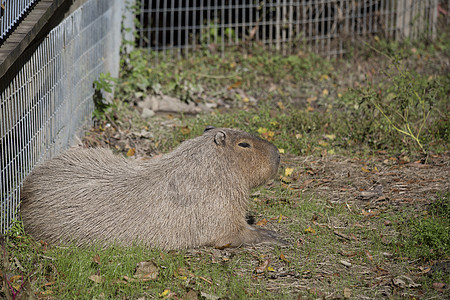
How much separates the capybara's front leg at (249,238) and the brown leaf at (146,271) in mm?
637

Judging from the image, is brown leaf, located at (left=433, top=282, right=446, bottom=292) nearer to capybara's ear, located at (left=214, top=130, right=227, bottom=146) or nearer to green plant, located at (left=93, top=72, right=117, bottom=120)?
capybara's ear, located at (left=214, top=130, right=227, bottom=146)

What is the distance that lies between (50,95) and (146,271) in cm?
206

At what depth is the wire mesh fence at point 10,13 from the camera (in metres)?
4.39

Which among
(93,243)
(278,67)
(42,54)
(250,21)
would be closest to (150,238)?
(93,243)

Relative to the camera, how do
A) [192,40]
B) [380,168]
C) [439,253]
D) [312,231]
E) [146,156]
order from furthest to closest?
[192,40] < [146,156] < [380,168] < [312,231] < [439,253]

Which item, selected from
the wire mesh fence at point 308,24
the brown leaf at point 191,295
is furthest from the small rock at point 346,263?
the wire mesh fence at point 308,24

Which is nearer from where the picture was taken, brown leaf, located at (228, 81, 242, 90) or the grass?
the grass

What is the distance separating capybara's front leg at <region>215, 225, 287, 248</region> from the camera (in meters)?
4.53

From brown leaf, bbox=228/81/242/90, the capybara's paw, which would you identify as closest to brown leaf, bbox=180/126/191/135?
brown leaf, bbox=228/81/242/90

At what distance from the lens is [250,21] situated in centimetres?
964

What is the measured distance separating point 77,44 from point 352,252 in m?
3.50

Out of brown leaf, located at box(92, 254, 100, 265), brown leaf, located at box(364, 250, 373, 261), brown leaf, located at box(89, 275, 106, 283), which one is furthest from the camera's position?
brown leaf, located at box(364, 250, 373, 261)

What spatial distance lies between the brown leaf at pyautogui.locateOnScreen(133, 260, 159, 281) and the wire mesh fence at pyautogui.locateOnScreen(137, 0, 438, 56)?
5.92m

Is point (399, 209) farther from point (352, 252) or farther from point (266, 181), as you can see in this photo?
point (266, 181)
